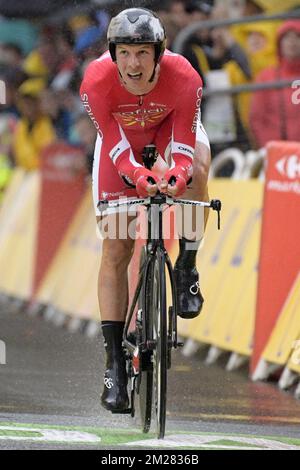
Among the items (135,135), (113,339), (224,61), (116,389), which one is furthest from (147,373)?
(224,61)

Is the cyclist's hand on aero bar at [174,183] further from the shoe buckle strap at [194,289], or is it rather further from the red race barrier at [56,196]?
the red race barrier at [56,196]

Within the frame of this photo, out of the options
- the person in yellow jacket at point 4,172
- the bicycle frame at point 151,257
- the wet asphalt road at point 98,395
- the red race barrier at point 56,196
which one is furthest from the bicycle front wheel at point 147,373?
the person in yellow jacket at point 4,172

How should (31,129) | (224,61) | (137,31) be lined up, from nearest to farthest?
(137,31)
(224,61)
(31,129)

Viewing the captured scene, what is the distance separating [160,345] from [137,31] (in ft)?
5.25

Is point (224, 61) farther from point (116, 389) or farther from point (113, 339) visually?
point (116, 389)

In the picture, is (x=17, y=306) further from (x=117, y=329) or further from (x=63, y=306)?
(x=117, y=329)

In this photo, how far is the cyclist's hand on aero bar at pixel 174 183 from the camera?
8359 mm

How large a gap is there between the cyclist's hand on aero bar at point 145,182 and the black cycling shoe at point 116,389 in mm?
1070

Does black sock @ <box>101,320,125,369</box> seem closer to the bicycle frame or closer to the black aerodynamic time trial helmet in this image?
the bicycle frame

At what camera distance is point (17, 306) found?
57.5ft

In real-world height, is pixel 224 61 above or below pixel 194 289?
above

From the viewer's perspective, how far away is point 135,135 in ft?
29.2

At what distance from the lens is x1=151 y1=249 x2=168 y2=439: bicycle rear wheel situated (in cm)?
832
